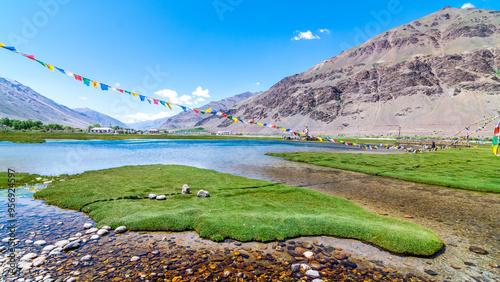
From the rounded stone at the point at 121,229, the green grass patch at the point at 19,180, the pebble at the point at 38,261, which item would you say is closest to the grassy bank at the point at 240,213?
the rounded stone at the point at 121,229

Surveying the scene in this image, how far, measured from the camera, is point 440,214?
13.7 metres

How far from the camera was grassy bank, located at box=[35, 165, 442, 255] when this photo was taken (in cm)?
977

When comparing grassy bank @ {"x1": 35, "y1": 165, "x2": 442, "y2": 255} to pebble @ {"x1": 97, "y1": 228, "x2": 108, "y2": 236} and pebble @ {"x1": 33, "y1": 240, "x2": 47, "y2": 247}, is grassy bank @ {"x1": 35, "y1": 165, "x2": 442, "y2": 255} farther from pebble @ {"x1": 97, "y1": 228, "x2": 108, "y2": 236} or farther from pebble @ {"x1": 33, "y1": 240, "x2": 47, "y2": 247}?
pebble @ {"x1": 33, "y1": 240, "x2": 47, "y2": 247}

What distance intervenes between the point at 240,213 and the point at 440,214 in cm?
1248

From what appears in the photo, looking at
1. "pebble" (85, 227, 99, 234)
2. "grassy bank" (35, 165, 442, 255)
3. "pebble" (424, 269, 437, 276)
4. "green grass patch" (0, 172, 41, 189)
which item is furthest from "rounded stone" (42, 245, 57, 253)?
"green grass patch" (0, 172, 41, 189)

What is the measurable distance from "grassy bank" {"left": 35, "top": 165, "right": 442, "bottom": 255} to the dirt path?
2.62 ft

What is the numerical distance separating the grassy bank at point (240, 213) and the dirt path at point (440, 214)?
800 millimetres

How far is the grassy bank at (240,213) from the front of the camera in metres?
9.77

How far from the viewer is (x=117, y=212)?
11.7m

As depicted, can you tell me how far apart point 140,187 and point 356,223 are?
50.3ft

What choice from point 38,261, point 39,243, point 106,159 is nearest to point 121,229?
point 39,243

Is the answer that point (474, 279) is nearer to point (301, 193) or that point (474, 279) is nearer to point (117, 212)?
point (301, 193)

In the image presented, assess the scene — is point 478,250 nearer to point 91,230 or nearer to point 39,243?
point 91,230

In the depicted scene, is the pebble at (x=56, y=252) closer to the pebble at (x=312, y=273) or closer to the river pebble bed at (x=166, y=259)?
the river pebble bed at (x=166, y=259)
